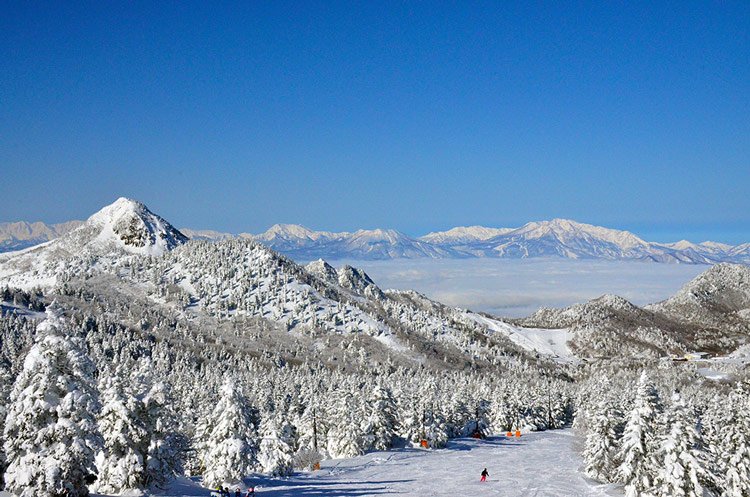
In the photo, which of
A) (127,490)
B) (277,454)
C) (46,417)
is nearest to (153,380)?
(127,490)

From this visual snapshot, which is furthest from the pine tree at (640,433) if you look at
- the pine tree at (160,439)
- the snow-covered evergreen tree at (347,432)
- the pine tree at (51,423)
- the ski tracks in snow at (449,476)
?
the pine tree at (51,423)

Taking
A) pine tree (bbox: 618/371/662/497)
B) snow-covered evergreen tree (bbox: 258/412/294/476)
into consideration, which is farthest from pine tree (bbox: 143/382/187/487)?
pine tree (bbox: 618/371/662/497)

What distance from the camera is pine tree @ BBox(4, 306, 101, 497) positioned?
32094 mm

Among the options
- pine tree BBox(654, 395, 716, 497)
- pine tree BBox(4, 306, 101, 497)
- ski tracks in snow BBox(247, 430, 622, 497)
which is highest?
pine tree BBox(4, 306, 101, 497)

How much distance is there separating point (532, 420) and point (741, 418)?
7611 cm

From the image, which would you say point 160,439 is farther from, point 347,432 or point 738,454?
point 738,454

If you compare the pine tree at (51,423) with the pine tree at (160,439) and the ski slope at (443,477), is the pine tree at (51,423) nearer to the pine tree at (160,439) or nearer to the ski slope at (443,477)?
the pine tree at (160,439)

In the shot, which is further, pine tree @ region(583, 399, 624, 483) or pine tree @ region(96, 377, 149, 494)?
pine tree @ region(583, 399, 624, 483)

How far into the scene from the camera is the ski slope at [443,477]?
5584cm

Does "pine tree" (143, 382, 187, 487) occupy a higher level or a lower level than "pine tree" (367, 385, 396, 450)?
higher

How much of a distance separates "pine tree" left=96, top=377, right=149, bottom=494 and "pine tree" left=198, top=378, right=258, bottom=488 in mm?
8938

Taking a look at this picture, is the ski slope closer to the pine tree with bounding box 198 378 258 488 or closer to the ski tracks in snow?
the ski tracks in snow

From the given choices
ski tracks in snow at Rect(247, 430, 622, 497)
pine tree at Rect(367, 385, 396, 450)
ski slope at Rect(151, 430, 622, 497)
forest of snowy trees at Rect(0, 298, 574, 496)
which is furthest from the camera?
pine tree at Rect(367, 385, 396, 450)

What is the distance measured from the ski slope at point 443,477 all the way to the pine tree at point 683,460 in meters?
15.7
